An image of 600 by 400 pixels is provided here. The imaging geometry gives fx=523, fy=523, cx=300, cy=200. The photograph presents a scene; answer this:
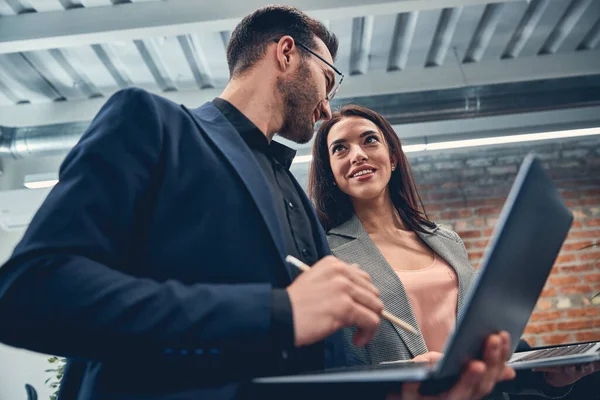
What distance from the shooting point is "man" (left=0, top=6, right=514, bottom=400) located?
688 mm

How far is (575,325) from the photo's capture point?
500cm

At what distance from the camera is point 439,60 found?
14.7ft

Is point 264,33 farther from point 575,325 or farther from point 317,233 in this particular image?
point 575,325

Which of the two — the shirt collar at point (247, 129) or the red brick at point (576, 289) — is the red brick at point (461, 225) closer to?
the red brick at point (576, 289)

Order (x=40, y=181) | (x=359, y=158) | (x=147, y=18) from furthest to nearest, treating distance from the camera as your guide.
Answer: (x=40, y=181), (x=147, y=18), (x=359, y=158)

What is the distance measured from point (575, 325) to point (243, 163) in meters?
5.04

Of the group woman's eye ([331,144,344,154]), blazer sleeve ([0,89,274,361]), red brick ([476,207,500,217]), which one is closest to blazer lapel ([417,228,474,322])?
woman's eye ([331,144,344,154])

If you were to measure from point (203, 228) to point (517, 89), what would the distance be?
3860mm

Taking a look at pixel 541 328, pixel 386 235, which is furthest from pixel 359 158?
pixel 541 328

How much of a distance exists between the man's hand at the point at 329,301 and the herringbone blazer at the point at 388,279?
67cm

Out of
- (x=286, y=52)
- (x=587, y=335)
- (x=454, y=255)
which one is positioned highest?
(x=286, y=52)

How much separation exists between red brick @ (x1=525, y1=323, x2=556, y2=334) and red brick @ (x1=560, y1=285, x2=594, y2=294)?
1.17 ft

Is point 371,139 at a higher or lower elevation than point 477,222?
higher

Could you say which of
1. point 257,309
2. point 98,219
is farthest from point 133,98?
point 257,309
